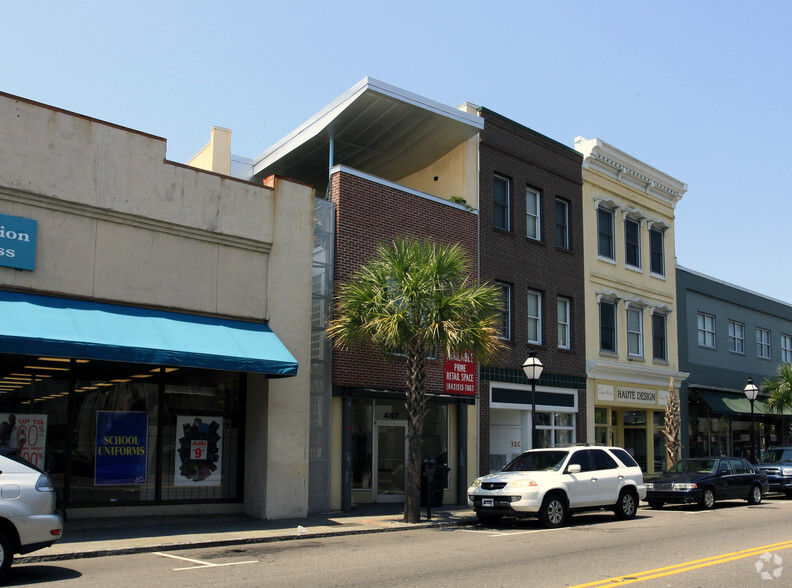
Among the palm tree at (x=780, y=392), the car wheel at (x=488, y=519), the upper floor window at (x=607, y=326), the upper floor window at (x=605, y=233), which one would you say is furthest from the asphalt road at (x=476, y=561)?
the palm tree at (x=780, y=392)

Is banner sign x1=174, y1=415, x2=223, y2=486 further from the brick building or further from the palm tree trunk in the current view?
the brick building

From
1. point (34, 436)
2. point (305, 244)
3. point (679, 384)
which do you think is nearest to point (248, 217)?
point (305, 244)

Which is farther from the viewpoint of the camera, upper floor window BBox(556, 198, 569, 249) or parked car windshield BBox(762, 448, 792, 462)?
parked car windshield BBox(762, 448, 792, 462)

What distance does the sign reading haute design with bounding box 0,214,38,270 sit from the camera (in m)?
14.0

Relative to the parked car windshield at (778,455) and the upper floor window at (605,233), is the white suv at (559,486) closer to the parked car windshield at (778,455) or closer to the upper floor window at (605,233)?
the upper floor window at (605,233)

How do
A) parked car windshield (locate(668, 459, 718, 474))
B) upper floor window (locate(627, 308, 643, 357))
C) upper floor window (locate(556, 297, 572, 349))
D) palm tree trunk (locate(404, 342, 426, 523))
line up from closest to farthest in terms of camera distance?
palm tree trunk (locate(404, 342, 426, 523)) < parked car windshield (locate(668, 459, 718, 474)) < upper floor window (locate(556, 297, 572, 349)) < upper floor window (locate(627, 308, 643, 357))

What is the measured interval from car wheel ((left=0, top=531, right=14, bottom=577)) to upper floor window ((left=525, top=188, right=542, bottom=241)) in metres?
18.9

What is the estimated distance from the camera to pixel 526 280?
24844 mm

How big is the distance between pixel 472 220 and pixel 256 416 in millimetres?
9221

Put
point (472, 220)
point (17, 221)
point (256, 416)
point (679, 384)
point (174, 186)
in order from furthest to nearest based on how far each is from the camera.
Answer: point (679, 384) < point (472, 220) < point (256, 416) < point (174, 186) < point (17, 221)

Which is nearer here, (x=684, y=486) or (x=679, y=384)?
(x=684, y=486)

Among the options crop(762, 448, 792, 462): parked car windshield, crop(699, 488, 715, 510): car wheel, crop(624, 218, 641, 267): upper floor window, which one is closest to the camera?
crop(699, 488, 715, 510): car wheel

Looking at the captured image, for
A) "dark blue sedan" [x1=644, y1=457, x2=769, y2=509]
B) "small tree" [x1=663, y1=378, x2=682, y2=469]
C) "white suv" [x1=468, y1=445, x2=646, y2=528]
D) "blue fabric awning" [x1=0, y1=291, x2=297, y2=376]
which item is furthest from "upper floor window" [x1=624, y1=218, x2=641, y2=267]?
"blue fabric awning" [x1=0, y1=291, x2=297, y2=376]

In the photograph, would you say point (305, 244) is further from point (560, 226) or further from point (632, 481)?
point (560, 226)
